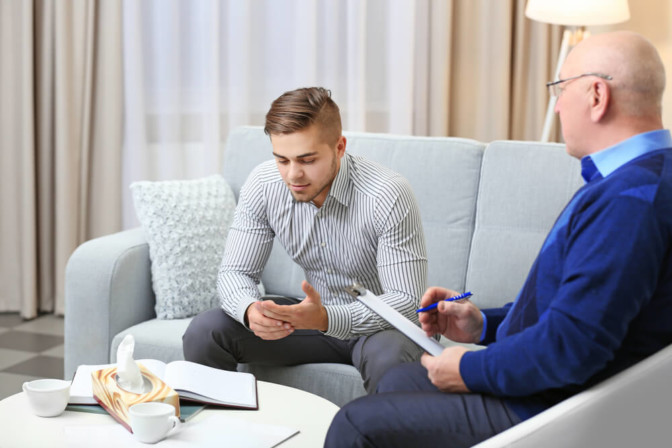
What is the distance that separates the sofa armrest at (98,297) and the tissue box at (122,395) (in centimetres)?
68

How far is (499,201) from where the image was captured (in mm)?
2322

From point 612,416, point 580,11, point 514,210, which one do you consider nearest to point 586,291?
point 612,416

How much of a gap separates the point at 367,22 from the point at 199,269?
1.66 meters

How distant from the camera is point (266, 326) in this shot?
174cm

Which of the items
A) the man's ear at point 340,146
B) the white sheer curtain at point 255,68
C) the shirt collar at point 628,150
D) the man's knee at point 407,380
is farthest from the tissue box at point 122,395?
the white sheer curtain at point 255,68

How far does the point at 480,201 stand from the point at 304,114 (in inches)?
29.8

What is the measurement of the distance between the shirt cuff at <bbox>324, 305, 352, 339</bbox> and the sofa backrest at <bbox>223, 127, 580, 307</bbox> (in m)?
0.57

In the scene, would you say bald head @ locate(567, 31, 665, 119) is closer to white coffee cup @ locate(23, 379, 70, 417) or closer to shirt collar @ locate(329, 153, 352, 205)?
shirt collar @ locate(329, 153, 352, 205)

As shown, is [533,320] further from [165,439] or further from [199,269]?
[199,269]

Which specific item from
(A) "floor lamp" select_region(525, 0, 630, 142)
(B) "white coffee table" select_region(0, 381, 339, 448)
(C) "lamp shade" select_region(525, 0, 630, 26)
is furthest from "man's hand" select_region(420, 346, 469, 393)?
(C) "lamp shade" select_region(525, 0, 630, 26)

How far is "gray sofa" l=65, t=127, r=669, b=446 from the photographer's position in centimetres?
219

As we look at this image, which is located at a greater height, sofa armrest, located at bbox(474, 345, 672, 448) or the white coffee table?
sofa armrest, located at bbox(474, 345, 672, 448)

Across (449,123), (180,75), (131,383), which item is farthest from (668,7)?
(131,383)

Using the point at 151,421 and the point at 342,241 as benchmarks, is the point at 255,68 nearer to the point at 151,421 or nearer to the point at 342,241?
the point at 342,241
